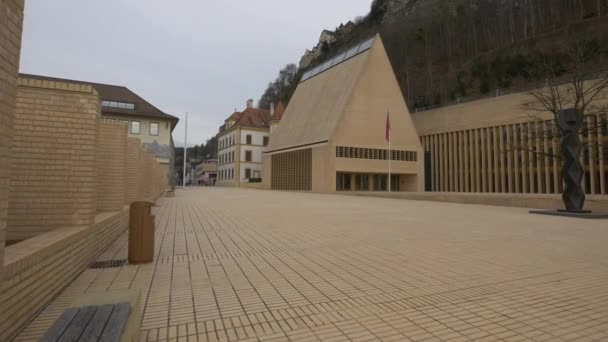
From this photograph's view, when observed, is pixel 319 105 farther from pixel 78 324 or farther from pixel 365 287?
pixel 78 324

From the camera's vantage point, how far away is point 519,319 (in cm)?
296

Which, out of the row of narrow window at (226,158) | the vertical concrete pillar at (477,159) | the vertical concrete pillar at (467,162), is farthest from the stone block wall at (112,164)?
the row of narrow window at (226,158)

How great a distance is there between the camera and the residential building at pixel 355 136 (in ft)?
108

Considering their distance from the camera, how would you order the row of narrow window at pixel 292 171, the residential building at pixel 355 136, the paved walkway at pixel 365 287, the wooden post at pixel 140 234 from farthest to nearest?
1. the row of narrow window at pixel 292 171
2. the residential building at pixel 355 136
3. the wooden post at pixel 140 234
4. the paved walkway at pixel 365 287

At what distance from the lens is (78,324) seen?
197cm

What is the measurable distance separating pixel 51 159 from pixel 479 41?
6455 cm

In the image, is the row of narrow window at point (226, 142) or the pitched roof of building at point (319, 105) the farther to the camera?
the row of narrow window at point (226, 142)

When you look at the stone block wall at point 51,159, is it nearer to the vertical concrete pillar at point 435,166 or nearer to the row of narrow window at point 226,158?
the vertical concrete pillar at point 435,166

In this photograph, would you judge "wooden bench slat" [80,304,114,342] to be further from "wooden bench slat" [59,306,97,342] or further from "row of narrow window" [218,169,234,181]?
"row of narrow window" [218,169,234,181]

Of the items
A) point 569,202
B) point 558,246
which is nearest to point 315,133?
point 569,202

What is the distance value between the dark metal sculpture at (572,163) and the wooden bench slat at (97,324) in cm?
1495

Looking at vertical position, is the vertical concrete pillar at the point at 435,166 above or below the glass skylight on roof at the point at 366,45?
below

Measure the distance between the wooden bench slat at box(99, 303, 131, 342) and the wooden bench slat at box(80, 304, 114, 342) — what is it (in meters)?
0.03

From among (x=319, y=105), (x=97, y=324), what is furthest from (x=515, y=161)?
(x=97, y=324)
